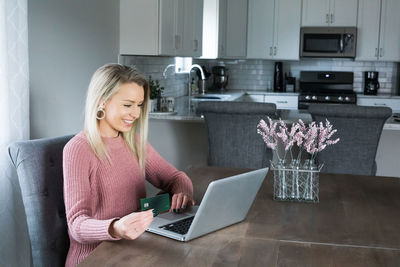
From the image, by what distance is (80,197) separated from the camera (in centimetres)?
171

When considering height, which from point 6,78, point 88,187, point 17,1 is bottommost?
point 88,187

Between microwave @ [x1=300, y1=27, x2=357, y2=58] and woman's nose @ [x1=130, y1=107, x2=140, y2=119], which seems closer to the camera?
woman's nose @ [x1=130, y1=107, x2=140, y2=119]

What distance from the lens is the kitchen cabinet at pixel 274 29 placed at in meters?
6.68

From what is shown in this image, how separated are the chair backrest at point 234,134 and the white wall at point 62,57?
0.80 metres

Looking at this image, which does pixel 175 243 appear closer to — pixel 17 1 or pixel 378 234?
pixel 378 234

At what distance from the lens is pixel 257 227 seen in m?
1.74

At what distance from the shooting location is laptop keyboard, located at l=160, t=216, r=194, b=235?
163 centimetres

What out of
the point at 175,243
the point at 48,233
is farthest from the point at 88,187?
the point at 175,243

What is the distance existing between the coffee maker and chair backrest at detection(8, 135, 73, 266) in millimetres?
5526

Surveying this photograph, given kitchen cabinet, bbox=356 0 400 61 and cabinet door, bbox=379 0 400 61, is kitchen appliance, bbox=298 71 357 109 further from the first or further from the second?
cabinet door, bbox=379 0 400 61

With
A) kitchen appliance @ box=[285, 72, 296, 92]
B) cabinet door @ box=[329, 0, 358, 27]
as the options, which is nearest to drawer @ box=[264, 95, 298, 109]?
kitchen appliance @ box=[285, 72, 296, 92]

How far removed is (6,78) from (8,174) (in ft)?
1.33

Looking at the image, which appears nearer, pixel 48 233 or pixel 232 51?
pixel 48 233

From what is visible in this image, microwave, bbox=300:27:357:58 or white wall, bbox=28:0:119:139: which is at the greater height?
microwave, bbox=300:27:357:58
